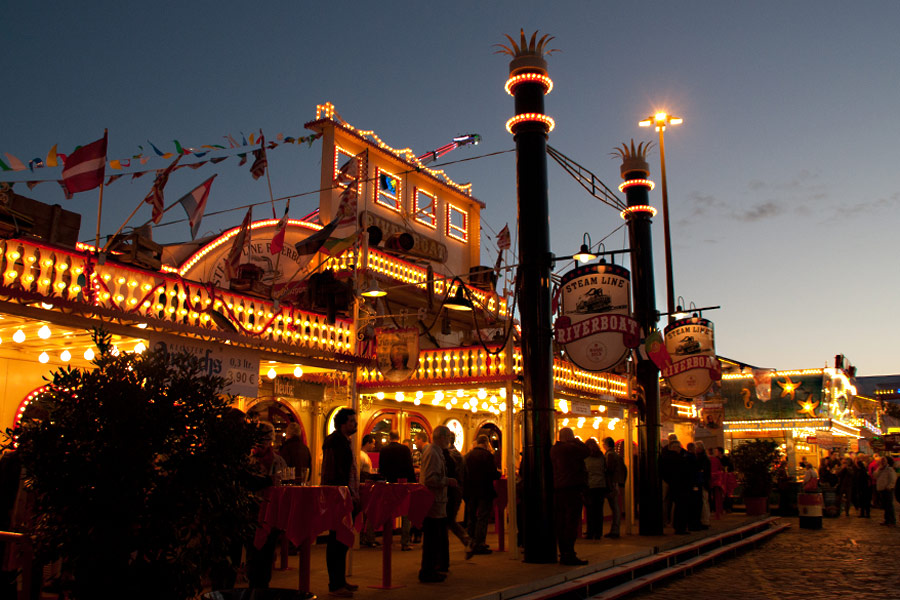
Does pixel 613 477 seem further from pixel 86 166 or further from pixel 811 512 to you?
pixel 86 166

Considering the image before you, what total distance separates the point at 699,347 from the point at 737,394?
1051 inches

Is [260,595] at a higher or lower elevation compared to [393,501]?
lower

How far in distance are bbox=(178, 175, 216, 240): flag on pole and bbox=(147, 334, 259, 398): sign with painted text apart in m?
2.00

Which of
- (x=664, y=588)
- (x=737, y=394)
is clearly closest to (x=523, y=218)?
(x=664, y=588)

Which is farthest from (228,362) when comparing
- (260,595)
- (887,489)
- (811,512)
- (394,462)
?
(887,489)

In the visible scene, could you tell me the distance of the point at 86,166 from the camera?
10.9 m

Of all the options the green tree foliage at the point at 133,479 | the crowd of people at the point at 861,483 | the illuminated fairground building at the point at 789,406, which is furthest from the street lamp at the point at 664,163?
the illuminated fairground building at the point at 789,406

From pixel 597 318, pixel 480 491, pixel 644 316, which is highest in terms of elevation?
pixel 644 316

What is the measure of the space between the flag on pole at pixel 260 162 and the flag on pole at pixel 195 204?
5.79 feet

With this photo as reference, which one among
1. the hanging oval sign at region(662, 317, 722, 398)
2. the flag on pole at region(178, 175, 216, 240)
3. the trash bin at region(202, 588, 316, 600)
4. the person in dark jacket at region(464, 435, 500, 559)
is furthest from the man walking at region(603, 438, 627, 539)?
the trash bin at region(202, 588, 316, 600)

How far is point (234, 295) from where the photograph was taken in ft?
38.0

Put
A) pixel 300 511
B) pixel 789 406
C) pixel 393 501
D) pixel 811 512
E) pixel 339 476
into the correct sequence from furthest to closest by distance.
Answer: pixel 789 406, pixel 811 512, pixel 393 501, pixel 339 476, pixel 300 511

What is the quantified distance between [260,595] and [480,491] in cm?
851

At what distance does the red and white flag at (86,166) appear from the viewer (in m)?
10.8
